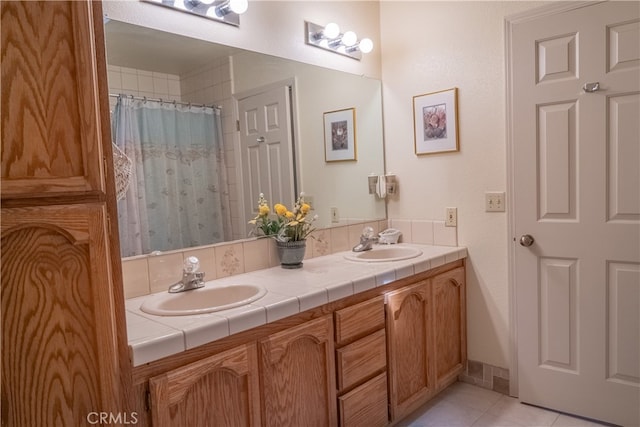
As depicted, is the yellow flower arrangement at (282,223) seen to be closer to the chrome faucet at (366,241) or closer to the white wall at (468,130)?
the chrome faucet at (366,241)

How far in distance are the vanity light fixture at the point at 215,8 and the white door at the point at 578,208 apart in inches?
54.4

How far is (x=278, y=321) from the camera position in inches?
57.0

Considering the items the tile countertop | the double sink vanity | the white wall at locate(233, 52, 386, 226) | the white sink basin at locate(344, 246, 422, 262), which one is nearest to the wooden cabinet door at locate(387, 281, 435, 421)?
the double sink vanity

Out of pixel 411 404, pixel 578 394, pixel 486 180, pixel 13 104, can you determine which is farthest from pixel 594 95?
pixel 13 104

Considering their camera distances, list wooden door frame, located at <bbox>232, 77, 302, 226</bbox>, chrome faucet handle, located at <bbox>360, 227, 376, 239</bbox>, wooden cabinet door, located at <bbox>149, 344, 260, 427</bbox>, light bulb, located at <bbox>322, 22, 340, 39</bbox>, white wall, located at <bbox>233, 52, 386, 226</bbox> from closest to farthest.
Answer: wooden cabinet door, located at <bbox>149, 344, 260, 427</bbox>, wooden door frame, located at <bbox>232, 77, 302, 226</bbox>, white wall, located at <bbox>233, 52, 386, 226</bbox>, light bulb, located at <bbox>322, 22, 340, 39</bbox>, chrome faucet handle, located at <bbox>360, 227, 376, 239</bbox>

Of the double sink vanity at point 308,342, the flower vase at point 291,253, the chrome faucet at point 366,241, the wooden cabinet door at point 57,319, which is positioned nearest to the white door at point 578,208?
the double sink vanity at point 308,342

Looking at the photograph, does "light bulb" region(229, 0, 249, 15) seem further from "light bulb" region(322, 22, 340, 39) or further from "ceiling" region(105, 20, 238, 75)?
"light bulb" region(322, 22, 340, 39)

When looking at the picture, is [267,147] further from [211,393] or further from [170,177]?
[211,393]

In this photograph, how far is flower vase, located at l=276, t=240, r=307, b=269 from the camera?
2.01 metres

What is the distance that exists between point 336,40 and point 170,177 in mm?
1292

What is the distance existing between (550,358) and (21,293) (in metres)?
2.29

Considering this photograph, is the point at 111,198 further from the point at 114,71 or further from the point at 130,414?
the point at 114,71

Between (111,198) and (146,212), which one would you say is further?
(146,212)

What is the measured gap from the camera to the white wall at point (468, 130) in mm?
2293
